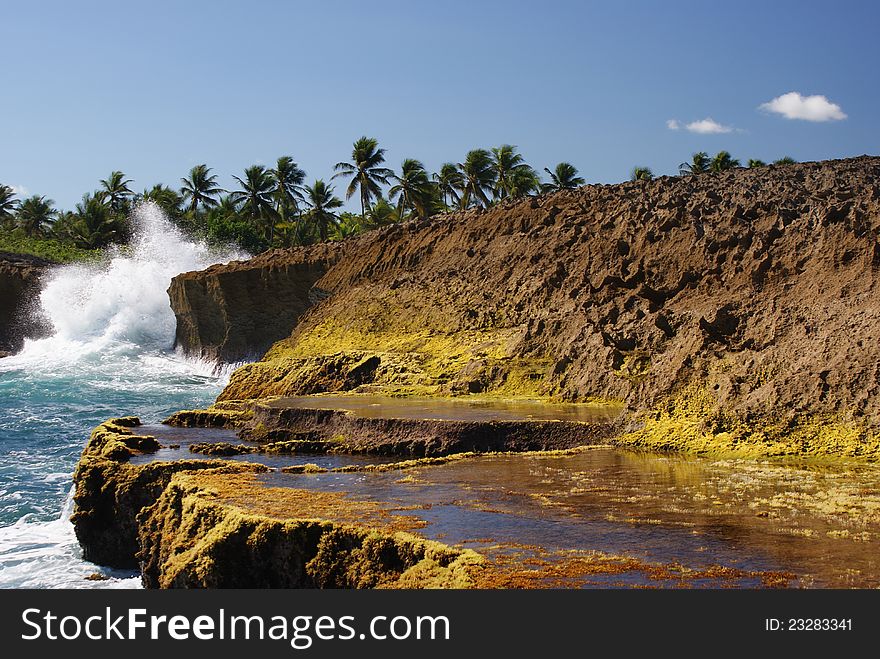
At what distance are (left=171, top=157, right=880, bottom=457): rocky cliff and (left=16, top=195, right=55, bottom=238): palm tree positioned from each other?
46.8 metres

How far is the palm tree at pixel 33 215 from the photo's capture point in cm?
7938

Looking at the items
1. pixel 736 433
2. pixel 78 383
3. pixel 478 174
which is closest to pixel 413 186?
pixel 478 174

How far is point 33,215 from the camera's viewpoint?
3127 inches

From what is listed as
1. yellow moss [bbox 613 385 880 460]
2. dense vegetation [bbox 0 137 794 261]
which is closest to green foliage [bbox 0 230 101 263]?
dense vegetation [bbox 0 137 794 261]

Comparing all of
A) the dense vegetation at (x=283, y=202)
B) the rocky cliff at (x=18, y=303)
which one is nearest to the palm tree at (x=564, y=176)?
the dense vegetation at (x=283, y=202)

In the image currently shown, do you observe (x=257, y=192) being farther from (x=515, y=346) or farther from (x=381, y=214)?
(x=515, y=346)

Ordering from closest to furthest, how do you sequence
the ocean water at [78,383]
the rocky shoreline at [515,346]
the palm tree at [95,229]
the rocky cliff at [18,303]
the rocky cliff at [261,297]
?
1. the rocky shoreline at [515,346]
2. the ocean water at [78,383]
3. the rocky cliff at [261,297]
4. the rocky cliff at [18,303]
5. the palm tree at [95,229]

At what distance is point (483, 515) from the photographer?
352 inches

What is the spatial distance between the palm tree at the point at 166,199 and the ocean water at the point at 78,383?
14.0ft

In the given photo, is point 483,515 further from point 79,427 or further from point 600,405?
point 79,427

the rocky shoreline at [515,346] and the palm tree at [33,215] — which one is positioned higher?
the palm tree at [33,215]

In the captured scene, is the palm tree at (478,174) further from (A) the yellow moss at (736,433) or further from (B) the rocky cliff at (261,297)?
(A) the yellow moss at (736,433)

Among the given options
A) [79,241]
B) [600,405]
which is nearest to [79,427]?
[600,405]

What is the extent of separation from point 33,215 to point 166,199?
47.6 feet
